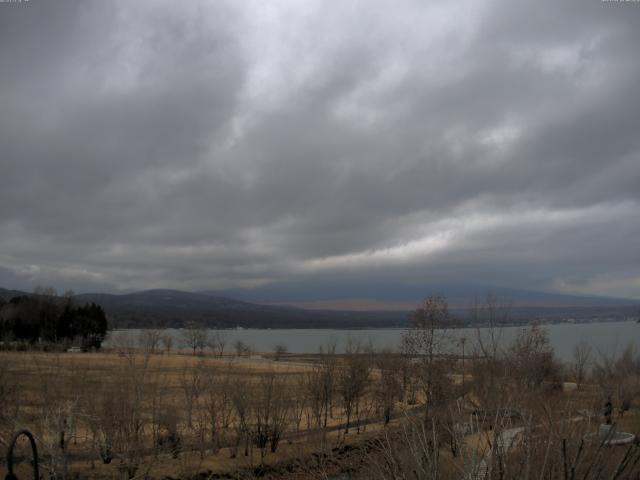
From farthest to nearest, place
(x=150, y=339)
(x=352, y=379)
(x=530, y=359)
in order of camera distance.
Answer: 1. (x=352, y=379)
2. (x=530, y=359)
3. (x=150, y=339)

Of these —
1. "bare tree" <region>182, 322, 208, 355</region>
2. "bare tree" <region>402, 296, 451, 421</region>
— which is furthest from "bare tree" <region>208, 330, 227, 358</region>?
"bare tree" <region>402, 296, 451, 421</region>

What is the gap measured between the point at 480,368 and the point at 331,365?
35.8 ft

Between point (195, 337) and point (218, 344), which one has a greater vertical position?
point (195, 337)

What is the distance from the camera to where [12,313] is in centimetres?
10312

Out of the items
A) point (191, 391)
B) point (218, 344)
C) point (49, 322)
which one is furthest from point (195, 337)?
point (191, 391)

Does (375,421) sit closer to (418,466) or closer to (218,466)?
(218,466)

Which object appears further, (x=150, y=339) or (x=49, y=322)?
(x=49, y=322)

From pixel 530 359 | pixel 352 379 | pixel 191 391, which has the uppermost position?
pixel 530 359

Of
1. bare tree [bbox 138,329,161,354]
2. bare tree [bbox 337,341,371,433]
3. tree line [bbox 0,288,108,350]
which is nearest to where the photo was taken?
bare tree [bbox 138,329,161,354]

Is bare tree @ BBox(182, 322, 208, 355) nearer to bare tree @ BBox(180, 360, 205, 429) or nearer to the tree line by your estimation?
the tree line

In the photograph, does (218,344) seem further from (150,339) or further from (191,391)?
(191,391)

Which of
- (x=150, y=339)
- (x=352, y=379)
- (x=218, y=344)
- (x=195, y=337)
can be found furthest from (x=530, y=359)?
(x=218, y=344)

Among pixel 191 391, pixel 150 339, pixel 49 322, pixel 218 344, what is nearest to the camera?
pixel 191 391

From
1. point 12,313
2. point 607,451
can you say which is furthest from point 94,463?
point 12,313
